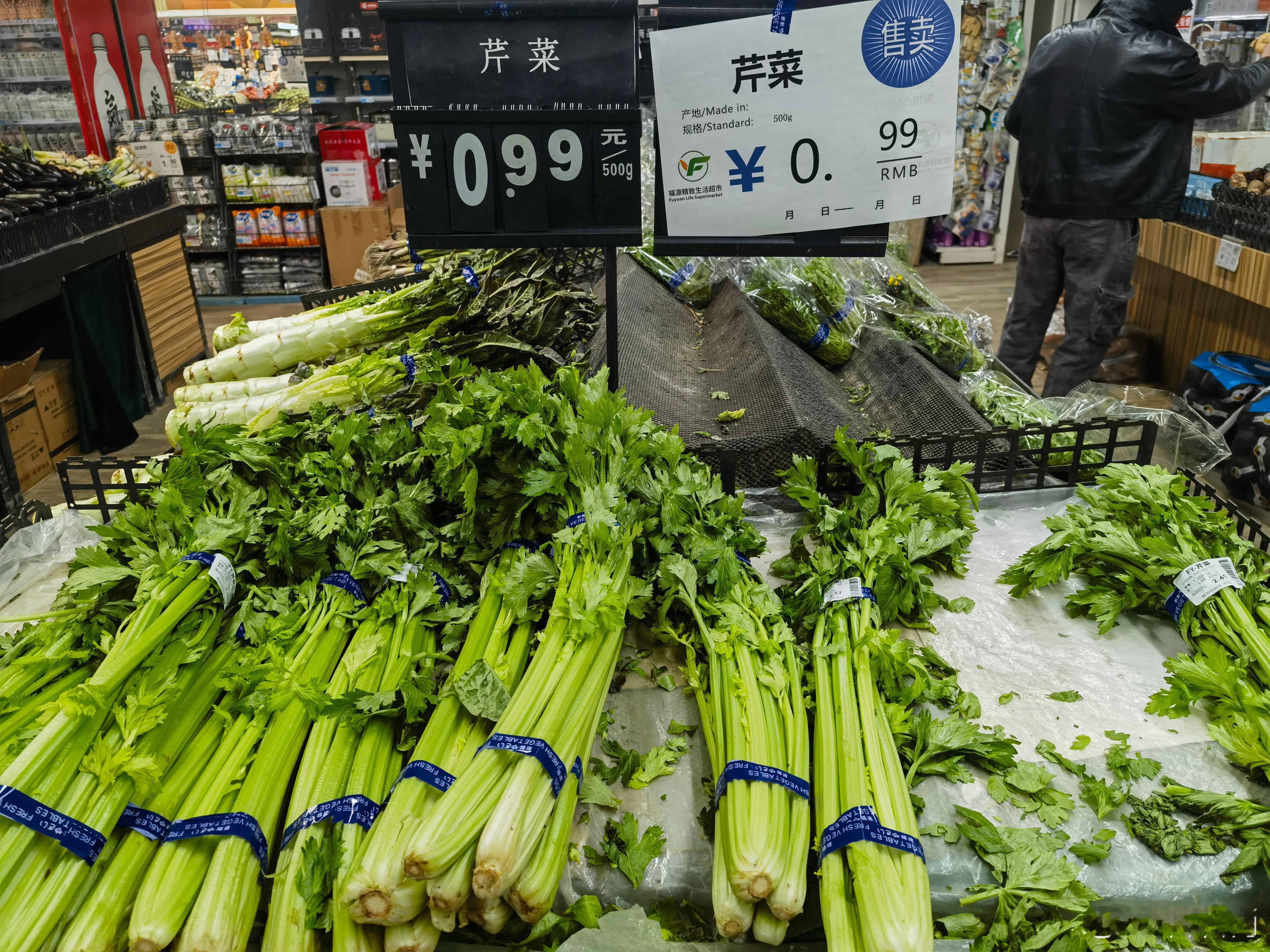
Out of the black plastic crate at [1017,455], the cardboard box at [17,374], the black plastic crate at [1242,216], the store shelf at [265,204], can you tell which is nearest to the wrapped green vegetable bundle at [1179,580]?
the black plastic crate at [1017,455]

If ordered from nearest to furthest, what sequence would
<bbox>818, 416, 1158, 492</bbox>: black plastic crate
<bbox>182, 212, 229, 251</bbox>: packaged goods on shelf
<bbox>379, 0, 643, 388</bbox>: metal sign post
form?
<bbox>379, 0, 643, 388</bbox>: metal sign post
<bbox>818, 416, 1158, 492</bbox>: black plastic crate
<bbox>182, 212, 229, 251</bbox>: packaged goods on shelf

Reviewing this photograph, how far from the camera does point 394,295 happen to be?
289 cm

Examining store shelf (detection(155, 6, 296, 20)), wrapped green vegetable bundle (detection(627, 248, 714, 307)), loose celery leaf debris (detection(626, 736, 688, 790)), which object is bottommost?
loose celery leaf debris (detection(626, 736, 688, 790))

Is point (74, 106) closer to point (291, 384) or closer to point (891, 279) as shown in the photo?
point (291, 384)

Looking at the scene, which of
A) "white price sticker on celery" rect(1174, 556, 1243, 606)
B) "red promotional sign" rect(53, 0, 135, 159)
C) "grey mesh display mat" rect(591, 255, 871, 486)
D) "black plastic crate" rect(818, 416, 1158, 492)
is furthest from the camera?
"red promotional sign" rect(53, 0, 135, 159)

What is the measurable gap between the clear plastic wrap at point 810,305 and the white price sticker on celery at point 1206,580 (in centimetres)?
161

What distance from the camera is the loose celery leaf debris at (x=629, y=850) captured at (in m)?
1.29

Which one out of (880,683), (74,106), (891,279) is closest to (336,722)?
(880,683)

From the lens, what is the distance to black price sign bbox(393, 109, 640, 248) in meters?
1.88

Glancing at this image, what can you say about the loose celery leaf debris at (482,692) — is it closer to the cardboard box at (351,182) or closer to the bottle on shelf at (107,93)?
the cardboard box at (351,182)

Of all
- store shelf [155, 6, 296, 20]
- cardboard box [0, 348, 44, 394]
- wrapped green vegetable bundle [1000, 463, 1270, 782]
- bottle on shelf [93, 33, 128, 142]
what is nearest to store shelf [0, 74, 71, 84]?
bottle on shelf [93, 33, 128, 142]

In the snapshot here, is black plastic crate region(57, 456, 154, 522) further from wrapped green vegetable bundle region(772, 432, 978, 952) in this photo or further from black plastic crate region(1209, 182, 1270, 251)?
black plastic crate region(1209, 182, 1270, 251)

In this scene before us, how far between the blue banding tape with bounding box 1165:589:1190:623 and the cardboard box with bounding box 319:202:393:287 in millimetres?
7720

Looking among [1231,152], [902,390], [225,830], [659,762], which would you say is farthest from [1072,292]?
[225,830]
